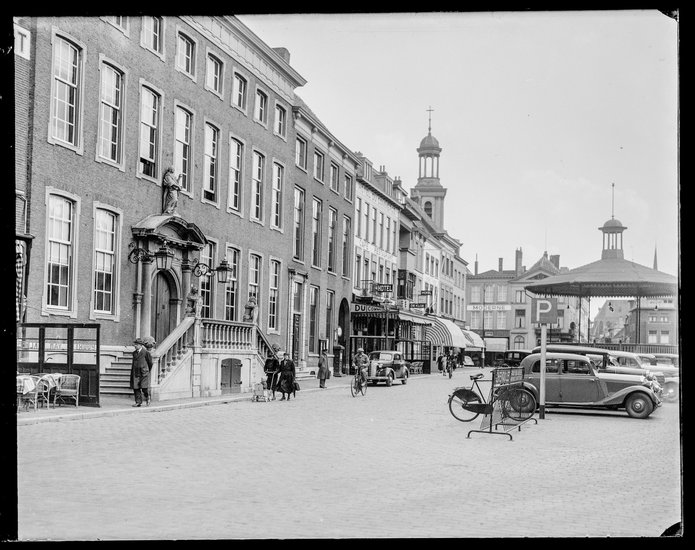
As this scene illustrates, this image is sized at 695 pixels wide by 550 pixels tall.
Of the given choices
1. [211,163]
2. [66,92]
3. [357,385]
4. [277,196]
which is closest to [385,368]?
Answer: [357,385]

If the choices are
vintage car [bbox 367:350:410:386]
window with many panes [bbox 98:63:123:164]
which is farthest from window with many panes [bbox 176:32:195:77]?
vintage car [bbox 367:350:410:386]

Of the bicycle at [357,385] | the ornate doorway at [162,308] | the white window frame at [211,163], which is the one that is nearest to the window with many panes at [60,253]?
the ornate doorway at [162,308]

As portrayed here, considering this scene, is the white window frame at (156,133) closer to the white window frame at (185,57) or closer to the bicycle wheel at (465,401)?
the white window frame at (185,57)

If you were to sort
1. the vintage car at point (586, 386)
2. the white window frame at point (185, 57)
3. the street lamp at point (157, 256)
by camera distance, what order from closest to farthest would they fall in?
1. the vintage car at point (586, 386)
2. the street lamp at point (157, 256)
3. the white window frame at point (185, 57)

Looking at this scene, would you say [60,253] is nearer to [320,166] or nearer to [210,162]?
[210,162]

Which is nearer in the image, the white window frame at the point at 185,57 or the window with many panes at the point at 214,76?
the white window frame at the point at 185,57

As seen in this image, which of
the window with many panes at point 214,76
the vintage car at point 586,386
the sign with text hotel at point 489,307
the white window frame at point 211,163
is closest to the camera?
the vintage car at point 586,386

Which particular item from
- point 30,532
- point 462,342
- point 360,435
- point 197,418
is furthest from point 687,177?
point 462,342

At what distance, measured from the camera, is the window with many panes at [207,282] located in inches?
962

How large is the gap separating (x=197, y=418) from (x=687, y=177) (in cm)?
1362

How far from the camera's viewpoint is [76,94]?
62.3 feet

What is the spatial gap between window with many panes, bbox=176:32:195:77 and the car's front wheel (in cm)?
1515

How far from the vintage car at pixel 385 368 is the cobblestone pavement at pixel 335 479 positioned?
51.5 feet

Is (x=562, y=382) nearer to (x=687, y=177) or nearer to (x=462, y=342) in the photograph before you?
(x=687, y=177)
